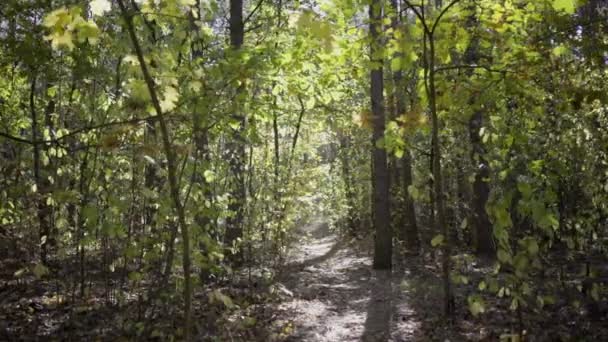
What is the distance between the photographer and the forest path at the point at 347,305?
6.04m

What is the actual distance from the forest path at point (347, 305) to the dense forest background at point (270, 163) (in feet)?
0.21

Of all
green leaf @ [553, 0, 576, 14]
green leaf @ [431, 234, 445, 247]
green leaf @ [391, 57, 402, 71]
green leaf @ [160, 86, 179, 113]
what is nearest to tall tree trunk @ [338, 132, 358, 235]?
green leaf @ [431, 234, 445, 247]

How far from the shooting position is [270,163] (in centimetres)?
962

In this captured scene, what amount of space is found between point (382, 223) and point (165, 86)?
7773mm

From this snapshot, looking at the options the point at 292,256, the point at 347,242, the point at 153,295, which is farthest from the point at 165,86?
the point at 347,242

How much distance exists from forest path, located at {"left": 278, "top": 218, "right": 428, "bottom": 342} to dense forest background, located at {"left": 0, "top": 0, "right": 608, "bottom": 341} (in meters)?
0.06

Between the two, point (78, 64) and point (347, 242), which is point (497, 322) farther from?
point (347, 242)

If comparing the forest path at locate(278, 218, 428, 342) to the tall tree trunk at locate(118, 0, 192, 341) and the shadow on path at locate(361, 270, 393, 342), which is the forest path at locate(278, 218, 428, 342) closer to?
the shadow on path at locate(361, 270, 393, 342)

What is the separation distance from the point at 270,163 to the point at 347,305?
3402 millimetres

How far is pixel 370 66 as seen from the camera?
4.07 meters

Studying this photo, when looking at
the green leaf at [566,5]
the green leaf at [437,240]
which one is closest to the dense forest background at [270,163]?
the green leaf at [566,5]

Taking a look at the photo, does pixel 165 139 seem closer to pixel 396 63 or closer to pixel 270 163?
pixel 396 63

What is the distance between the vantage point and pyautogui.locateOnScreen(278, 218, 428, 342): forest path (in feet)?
19.8

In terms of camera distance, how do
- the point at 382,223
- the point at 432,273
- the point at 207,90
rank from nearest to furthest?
the point at 207,90 → the point at 432,273 → the point at 382,223
